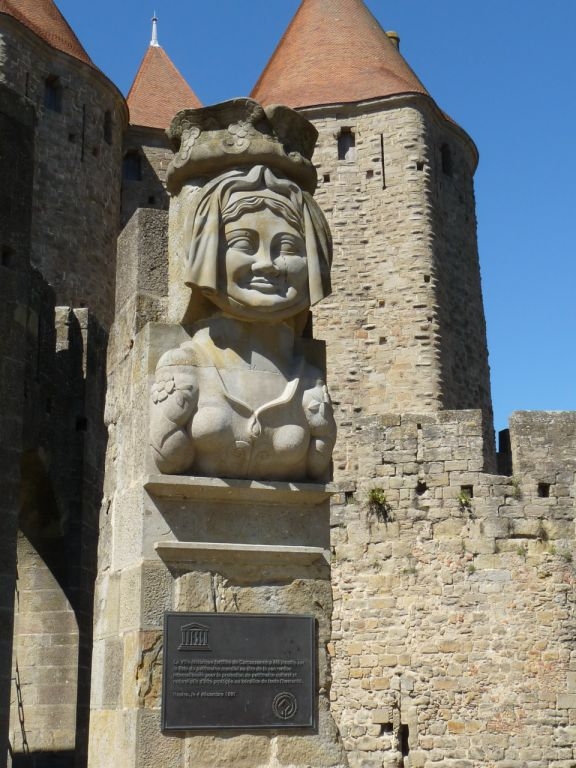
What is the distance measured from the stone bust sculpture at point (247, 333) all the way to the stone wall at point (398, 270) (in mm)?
18110

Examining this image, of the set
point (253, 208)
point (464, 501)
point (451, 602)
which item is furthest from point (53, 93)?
point (253, 208)

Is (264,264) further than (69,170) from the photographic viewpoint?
No

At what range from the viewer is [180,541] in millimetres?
4766

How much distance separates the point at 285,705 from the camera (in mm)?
4727

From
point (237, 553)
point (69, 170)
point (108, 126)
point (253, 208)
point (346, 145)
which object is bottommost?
point (237, 553)

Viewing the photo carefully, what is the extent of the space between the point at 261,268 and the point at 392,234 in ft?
67.0

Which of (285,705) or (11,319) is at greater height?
(11,319)

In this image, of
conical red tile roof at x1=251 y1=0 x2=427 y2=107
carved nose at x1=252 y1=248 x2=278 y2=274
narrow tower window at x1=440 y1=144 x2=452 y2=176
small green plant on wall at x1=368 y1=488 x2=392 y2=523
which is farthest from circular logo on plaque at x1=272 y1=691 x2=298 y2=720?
narrow tower window at x1=440 y1=144 x2=452 y2=176

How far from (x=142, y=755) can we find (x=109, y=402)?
5.92ft

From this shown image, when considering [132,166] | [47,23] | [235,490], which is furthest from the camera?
[132,166]

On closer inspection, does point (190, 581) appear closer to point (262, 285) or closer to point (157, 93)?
point (262, 285)

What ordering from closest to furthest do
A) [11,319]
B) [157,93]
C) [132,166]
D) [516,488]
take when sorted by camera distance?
1. [11,319]
2. [516,488]
3. [132,166]
4. [157,93]

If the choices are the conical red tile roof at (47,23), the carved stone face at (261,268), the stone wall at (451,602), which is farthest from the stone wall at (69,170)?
the carved stone face at (261,268)

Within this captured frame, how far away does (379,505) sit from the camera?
41.3ft
